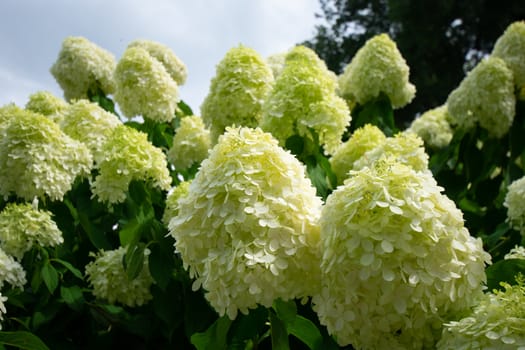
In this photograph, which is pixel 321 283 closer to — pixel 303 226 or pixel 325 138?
pixel 303 226

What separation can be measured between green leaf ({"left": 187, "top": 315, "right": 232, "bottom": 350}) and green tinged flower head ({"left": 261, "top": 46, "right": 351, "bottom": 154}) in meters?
0.90

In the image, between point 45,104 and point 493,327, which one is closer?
point 493,327

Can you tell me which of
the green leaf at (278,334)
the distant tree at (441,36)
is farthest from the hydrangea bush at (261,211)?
the distant tree at (441,36)

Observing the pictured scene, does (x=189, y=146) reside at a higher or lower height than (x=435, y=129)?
higher

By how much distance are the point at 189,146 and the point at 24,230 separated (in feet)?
3.20

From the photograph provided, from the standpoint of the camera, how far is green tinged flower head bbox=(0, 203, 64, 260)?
220 cm

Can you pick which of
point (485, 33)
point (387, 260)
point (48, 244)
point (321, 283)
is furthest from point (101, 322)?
point (485, 33)

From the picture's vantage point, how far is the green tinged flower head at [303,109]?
2.11m

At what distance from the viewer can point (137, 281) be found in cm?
226

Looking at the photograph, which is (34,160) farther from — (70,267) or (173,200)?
(173,200)

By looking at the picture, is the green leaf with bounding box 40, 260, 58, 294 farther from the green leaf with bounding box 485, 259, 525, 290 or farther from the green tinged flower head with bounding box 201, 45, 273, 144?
the green leaf with bounding box 485, 259, 525, 290

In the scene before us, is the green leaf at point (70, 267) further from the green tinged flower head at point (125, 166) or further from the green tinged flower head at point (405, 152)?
the green tinged flower head at point (405, 152)

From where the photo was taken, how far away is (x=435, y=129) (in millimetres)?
3977

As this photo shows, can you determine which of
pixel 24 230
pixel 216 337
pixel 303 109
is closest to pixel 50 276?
pixel 24 230
